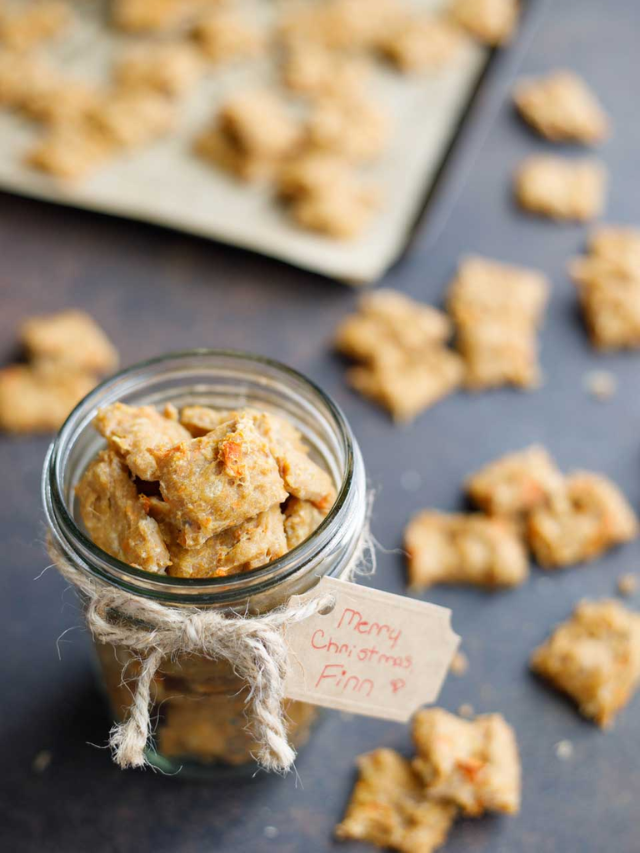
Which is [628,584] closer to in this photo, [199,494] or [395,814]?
[395,814]

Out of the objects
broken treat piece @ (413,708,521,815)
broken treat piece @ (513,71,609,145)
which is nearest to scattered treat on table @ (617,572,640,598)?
broken treat piece @ (413,708,521,815)

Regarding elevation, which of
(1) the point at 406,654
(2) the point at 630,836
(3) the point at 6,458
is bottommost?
(3) the point at 6,458

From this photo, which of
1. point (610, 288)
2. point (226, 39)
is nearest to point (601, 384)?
point (610, 288)

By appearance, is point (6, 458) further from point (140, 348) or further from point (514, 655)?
point (514, 655)

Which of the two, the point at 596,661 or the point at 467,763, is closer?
the point at 467,763

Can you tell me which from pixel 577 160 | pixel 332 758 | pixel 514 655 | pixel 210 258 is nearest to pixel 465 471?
pixel 514 655

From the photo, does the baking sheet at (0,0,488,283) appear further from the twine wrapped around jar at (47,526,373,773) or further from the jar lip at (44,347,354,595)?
the twine wrapped around jar at (47,526,373,773)

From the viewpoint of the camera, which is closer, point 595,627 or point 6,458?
point 595,627
